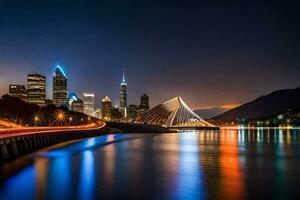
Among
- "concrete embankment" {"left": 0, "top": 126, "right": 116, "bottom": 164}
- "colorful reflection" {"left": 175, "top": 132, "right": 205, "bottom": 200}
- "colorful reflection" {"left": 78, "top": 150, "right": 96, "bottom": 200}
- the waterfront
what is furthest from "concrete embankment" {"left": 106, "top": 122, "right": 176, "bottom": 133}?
"colorful reflection" {"left": 175, "top": 132, "right": 205, "bottom": 200}

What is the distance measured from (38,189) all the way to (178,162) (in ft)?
54.7

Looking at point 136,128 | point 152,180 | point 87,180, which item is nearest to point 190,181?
point 152,180

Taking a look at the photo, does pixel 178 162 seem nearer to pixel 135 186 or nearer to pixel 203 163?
pixel 203 163

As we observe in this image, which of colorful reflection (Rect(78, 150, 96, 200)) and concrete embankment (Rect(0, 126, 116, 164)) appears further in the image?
concrete embankment (Rect(0, 126, 116, 164))

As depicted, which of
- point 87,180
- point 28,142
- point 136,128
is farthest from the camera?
point 136,128

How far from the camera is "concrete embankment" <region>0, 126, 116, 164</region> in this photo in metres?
30.9

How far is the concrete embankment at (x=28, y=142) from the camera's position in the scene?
30889 millimetres

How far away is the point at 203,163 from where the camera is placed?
34.1 metres

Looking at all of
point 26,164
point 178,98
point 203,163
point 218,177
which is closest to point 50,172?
point 26,164

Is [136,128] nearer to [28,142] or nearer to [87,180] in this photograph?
[28,142]

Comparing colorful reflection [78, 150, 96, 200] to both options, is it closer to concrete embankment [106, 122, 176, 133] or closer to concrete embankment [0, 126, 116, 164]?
concrete embankment [0, 126, 116, 164]

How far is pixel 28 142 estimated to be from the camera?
40562mm

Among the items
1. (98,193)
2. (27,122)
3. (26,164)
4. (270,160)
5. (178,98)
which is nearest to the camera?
(98,193)

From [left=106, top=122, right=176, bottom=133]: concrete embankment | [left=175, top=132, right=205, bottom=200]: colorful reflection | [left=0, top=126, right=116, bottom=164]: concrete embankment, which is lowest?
[left=175, top=132, right=205, bottom=200]: colorful reflection
